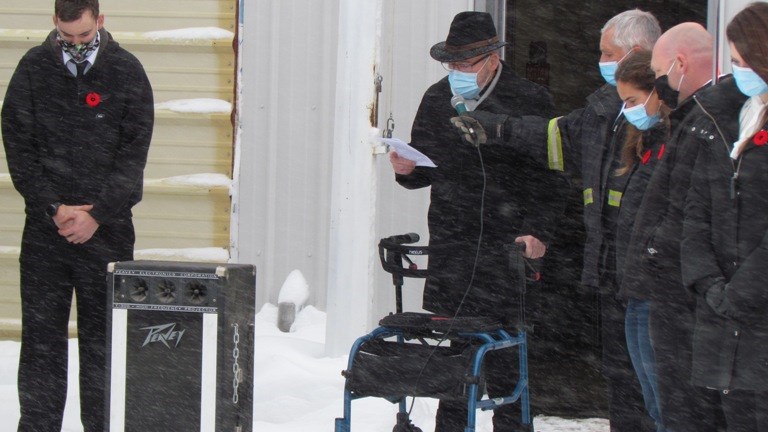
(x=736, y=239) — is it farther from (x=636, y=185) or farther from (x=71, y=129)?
(x=71, y=129)

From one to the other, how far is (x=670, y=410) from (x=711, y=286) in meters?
0.59

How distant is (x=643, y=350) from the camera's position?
399cm

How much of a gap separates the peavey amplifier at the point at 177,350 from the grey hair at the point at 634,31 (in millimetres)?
1702

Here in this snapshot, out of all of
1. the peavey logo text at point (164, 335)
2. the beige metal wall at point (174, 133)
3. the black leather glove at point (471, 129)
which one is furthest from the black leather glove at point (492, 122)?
the beige metal wall at point (174, 133)

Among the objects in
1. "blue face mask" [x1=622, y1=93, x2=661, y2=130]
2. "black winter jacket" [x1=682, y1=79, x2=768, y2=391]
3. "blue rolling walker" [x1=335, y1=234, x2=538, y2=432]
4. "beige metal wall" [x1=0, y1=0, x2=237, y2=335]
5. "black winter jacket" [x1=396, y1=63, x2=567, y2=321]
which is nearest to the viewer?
"black winter jacket" [x1=682, y1=79, x2=768, y2=391]

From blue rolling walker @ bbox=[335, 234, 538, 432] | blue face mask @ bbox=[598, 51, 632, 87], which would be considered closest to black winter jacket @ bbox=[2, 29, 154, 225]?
blue rolling walker @ bbox=[335, 234, 538, 432]

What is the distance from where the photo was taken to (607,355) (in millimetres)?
4367

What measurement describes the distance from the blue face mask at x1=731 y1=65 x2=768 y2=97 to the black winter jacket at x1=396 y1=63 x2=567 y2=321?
1359 mm

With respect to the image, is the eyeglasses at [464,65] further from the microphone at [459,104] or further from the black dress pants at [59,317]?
the black dress pants at [59,317]

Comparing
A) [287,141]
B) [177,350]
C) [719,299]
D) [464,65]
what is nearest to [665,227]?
[719,299]

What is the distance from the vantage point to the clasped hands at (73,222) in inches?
182

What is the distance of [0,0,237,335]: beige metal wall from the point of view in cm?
673

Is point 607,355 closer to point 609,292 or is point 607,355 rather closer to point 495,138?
point 609,292

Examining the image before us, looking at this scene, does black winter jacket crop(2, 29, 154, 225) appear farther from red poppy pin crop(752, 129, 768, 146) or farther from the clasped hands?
red poppy pin crop(752, 129, 768, 146)
